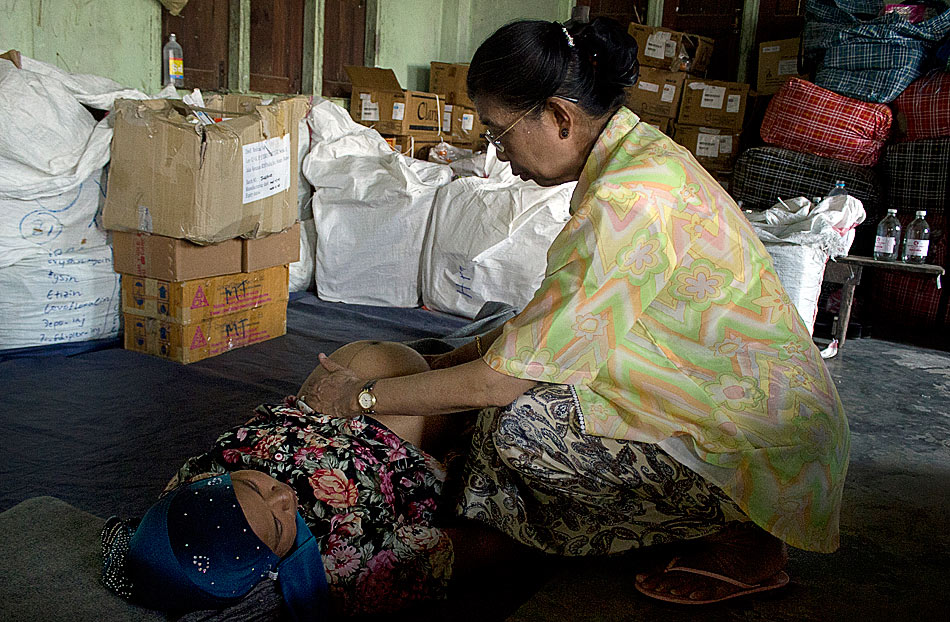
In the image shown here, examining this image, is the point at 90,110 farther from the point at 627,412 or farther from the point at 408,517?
the point at 627,412

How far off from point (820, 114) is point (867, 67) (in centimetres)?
31

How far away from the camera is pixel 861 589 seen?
130cm

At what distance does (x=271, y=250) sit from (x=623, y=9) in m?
3.76

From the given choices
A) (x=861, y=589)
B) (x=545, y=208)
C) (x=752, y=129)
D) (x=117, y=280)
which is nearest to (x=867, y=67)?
(x=752, y=129)

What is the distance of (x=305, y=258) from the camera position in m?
3.57

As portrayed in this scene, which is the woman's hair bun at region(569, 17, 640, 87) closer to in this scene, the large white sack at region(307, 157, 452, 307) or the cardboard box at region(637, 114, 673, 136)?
the large white sack at region(307, 157, 452, 307)

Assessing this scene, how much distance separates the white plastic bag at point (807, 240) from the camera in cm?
303

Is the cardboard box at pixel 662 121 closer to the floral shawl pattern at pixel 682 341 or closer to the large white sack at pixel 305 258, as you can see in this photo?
the large white sack at pixel 305 258

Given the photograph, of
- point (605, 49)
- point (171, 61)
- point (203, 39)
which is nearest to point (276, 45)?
point (203, 39)

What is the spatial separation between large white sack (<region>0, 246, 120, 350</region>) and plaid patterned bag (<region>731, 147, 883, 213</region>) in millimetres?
3342

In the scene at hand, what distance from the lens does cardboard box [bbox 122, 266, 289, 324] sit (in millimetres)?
2441

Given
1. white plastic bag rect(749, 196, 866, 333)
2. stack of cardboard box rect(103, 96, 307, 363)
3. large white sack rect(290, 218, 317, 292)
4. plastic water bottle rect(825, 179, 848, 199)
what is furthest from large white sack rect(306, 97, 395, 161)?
plastic water bottle rect(825, 179, 848, 199)

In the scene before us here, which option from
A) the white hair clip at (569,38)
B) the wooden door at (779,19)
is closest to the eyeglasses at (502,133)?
the white hair clip at (569,38)

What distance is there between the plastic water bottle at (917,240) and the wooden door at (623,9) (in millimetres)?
2464
